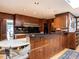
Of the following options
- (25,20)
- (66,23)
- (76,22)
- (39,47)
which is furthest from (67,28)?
(39,47)

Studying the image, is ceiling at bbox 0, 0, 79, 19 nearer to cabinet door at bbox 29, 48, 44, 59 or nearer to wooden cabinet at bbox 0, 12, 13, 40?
wooden cabinet at bbox 0, 12, 13, 40

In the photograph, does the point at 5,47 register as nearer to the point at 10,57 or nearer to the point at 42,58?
the point at 10,57

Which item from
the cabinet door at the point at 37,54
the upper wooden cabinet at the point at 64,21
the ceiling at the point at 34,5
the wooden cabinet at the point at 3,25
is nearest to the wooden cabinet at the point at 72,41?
the upper wooden cabinet at the point at 64,21

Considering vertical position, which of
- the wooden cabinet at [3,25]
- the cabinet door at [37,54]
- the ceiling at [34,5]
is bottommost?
the cabinet door at [37,54]

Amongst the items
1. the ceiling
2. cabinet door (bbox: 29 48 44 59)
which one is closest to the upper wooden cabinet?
the ceiling

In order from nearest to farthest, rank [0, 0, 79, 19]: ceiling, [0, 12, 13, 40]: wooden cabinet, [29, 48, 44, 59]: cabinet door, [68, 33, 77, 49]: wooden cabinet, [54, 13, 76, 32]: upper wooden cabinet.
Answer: [29, 48, 44, 59]: cabinet door → [0, 0, 79, 19]: ceiling → [68, 33, 77, 49]: wooden cabinet → [0, 12, 13, 40]: wooden cabinet → [54, 13, 76, 32]: upper wooden cabinet

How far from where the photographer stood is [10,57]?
Result: 167 centimetres

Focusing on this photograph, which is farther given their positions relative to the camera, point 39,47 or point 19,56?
point 39,47

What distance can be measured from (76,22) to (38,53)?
660 cm

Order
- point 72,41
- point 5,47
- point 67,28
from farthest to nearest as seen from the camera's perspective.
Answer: point 67,28
point 72,41
point 5,47

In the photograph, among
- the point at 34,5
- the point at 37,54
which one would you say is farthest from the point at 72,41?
the point at 37,54

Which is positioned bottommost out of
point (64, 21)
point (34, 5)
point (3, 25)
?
point (3, 25)

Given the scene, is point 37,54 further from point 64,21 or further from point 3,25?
point 64,21

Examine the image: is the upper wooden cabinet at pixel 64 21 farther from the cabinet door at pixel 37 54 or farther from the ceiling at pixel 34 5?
the cabinet door at pixel 37 54
